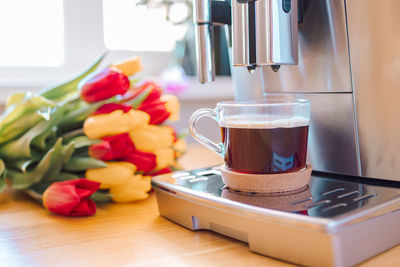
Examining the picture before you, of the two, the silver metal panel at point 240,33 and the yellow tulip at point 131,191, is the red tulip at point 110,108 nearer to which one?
the yellow tulip at point 131,191

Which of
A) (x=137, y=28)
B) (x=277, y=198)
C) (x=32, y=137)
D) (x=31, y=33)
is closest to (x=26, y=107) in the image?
(x=32, y=137)

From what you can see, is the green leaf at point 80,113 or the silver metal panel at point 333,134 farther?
the green leaf at point 80,113

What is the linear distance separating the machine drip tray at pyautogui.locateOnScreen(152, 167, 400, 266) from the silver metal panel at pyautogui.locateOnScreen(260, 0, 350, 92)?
113mm

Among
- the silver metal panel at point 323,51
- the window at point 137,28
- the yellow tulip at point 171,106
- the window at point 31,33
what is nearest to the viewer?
the silver metal panel at point 323,51

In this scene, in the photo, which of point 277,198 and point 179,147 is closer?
point 277,198

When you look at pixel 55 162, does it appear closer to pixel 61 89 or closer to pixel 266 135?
pixel 61 89

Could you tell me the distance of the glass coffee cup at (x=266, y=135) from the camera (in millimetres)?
425

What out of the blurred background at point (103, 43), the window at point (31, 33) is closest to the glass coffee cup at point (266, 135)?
the blurred background at point (103, 43)

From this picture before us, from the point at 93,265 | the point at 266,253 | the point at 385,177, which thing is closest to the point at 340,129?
the point at 385,177

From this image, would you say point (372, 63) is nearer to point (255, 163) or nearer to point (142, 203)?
point (255, 163)

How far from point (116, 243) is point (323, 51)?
1.00 ft

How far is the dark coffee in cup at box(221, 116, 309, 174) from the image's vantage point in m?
0.42

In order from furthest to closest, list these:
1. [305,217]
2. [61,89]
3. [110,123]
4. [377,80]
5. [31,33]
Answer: [31,33] < [61,89] < [110,123] < [377,80] < [305,217]

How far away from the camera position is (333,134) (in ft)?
1.64
